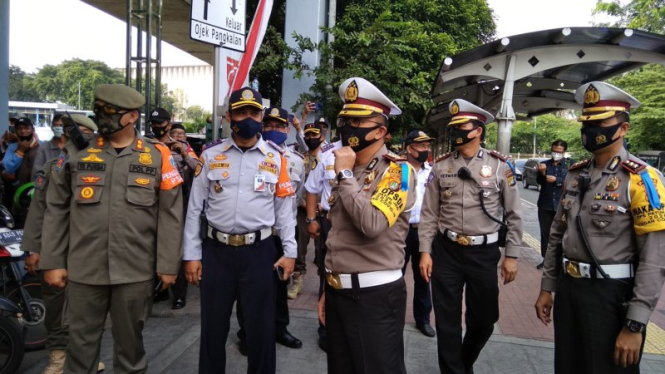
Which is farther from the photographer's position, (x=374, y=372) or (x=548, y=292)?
(x=548, y=292)

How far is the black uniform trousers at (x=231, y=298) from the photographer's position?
10.6ft

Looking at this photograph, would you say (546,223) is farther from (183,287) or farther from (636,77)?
(636,77)

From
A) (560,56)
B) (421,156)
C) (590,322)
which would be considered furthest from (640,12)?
(590,322)

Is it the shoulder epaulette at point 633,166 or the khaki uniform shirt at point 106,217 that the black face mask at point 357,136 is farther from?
the shoulder epaulette at point 633,166

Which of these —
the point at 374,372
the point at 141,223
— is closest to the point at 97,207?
the point at 141,223

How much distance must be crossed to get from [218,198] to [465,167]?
195cm

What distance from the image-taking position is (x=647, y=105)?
23.5 m

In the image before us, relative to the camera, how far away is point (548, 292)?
311 centimetres

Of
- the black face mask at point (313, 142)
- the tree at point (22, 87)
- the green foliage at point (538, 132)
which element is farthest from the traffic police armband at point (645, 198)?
the tree at point (22, 87)

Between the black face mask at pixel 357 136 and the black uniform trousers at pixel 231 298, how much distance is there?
1.12 metres

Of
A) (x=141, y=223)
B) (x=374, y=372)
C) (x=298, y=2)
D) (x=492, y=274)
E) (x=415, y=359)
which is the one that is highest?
(x=298, y=2)

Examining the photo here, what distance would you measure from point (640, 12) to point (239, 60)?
2723cm

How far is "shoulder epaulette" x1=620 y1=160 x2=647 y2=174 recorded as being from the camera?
2.64m

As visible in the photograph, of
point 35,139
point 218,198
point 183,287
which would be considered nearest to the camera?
point 218,198
